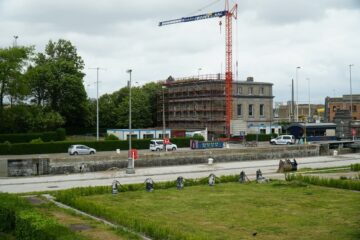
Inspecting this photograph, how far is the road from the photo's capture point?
34.9 metres

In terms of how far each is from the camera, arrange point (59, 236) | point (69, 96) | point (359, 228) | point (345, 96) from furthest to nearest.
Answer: point (345, 96) → point (69, 96) → point (359, 228) → point (59, 236)

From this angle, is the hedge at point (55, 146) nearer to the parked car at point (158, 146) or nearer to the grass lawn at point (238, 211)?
the parked car at point (158, 146)

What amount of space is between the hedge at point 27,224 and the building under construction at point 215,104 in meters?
73.6

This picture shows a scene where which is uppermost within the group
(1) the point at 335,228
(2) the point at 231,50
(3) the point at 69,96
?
(2) the point at 231,50

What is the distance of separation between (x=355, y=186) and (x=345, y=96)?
9634 centimetres

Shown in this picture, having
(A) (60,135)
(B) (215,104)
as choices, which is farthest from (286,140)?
(A) (60,135)

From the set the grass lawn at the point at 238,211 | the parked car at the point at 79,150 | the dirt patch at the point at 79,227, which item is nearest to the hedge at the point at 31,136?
the parked car at the point at 79,150

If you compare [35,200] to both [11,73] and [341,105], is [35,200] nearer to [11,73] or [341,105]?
[11,73]

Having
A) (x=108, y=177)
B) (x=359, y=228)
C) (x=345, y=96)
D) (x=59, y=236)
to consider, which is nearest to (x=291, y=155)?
(x=108, y=177)

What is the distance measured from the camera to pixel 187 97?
97062 millimetres

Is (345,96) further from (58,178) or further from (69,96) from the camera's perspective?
(58,178)

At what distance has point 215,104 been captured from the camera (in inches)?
3652

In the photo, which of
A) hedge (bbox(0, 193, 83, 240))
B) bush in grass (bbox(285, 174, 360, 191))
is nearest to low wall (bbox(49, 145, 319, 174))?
bush in grass (bbox(285, 174, 360, 191))

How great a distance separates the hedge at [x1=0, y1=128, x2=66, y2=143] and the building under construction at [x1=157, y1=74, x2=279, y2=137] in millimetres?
28886
